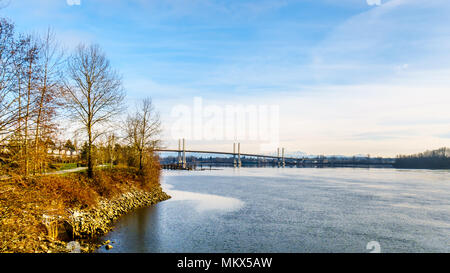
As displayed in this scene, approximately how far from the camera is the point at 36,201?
45.2 feet

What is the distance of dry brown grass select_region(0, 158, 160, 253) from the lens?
1072 centimetres

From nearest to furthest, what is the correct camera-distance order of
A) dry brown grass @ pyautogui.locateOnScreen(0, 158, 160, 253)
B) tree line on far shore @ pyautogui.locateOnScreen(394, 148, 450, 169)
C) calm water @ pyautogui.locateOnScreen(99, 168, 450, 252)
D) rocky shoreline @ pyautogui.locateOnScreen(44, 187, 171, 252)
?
dry brown grass @ pyautogui.locateOnScreen(0, 158, 160, 253)
rocky shoreline @ pyautogui.locateOnScreen(44, 187, 171, 252)
calm water @ pyautogui.locateOnScreen(99, 168, 450, 252)
tree line on far shore @ pyautogui.locateOnScreen(394, 148, 450, 169)

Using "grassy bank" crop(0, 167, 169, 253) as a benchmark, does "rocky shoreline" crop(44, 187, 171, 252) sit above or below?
below

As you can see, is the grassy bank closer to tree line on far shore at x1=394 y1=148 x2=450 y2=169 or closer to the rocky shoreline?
the rocky shoreline

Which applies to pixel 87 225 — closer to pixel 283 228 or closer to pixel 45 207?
pixel 45 207

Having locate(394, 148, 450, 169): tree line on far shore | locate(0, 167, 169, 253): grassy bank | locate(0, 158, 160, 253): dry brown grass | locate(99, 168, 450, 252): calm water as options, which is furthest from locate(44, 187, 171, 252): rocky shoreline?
locate(394, 148, 450, 169): tree line on far shore

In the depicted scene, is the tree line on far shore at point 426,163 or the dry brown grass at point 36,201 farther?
the tree line on far shore at point 426,163

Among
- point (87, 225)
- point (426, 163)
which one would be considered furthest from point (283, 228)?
point (426, 163)

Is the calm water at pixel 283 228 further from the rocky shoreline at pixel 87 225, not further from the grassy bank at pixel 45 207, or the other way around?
the grassy bank at pixel 45 207

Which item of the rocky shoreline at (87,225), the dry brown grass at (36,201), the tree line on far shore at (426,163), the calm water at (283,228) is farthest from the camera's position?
the tree line on far shore at (426,163)

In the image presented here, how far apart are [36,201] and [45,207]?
0.50 m

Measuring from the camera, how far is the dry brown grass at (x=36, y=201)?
10.7 m

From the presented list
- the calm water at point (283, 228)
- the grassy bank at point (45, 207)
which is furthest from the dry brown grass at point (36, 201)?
the calm water at point (283, 228)
